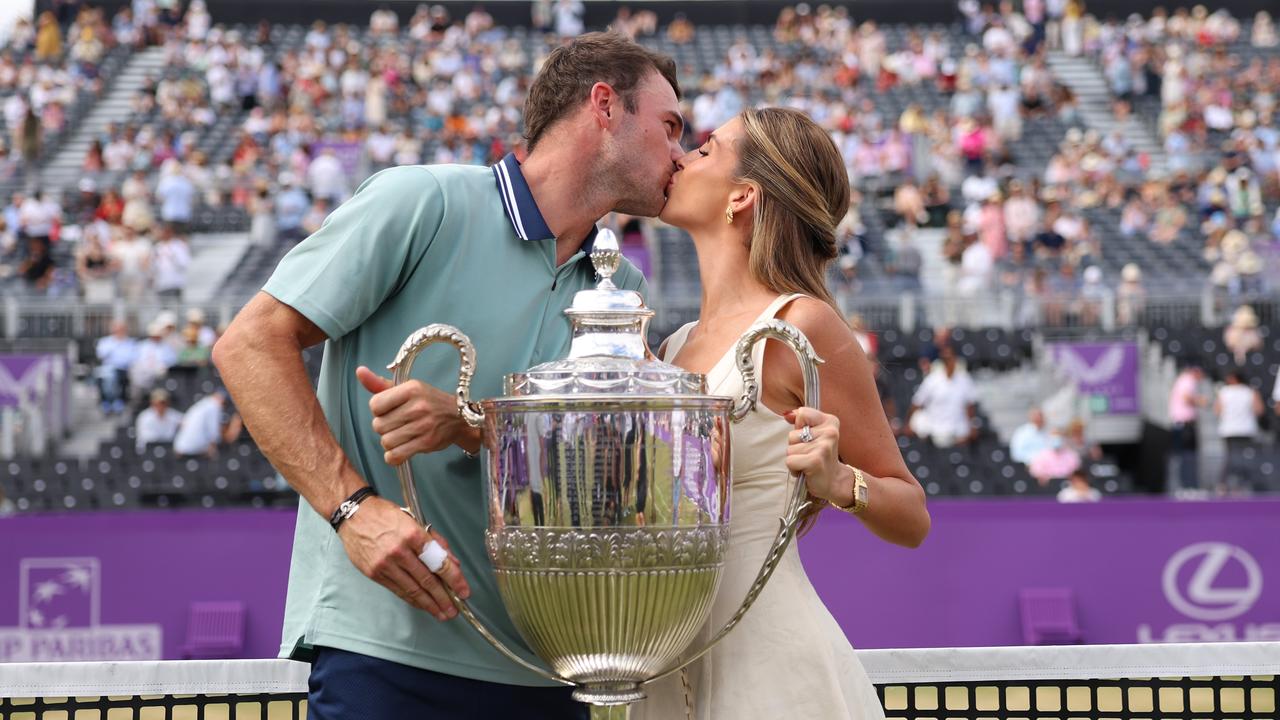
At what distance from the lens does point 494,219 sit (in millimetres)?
2713

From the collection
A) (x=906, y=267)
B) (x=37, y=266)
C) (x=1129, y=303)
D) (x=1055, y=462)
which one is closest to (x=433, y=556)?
(x=1055, y=462)

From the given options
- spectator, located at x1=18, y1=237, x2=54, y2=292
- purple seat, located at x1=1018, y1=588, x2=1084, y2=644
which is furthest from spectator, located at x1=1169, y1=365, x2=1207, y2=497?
spectator, located at x1=18, y1=237, x2=54, y2=292

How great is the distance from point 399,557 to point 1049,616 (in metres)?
7.21

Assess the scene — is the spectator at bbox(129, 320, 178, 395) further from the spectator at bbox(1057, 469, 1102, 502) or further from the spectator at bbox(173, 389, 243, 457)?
the spectator at bbox(1057, 469, 1102, 502)

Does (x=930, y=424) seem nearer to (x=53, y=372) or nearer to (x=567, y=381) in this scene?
(x=53, y=372)

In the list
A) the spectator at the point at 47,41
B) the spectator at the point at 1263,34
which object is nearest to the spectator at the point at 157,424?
the spectator at the point at 47,41

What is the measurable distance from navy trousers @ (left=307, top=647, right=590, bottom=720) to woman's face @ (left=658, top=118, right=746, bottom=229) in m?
0.85

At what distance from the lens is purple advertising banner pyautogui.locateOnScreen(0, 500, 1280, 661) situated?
885 cm

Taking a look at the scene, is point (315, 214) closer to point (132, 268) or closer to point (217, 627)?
point (132, 268)

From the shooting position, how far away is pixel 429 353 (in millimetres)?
2588

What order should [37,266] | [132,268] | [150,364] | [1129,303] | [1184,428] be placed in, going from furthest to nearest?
[37,266] → [132,268] → [1129,303] → [150,364] → [1184,428]

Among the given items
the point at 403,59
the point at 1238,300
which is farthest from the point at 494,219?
the point at 403,59

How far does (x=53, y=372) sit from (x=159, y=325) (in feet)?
3.67

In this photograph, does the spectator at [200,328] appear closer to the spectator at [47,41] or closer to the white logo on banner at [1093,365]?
the white logo on banner at [1093,365]
